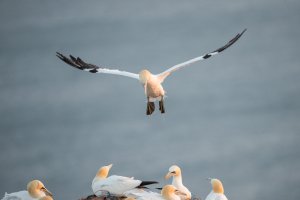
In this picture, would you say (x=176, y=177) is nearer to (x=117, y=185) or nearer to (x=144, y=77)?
(x=117, y=185)

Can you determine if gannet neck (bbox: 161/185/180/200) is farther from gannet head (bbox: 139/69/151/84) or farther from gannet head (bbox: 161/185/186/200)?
gannet head (bbox: 139/69/151/84)

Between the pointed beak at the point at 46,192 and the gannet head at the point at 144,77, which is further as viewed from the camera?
the gannet head at the point at 144,77

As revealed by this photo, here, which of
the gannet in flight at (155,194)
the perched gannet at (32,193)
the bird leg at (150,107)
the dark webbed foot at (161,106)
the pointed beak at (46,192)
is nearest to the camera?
the gannet in flight at (155,194)

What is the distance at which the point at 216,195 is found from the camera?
17375mm

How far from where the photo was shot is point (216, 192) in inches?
695

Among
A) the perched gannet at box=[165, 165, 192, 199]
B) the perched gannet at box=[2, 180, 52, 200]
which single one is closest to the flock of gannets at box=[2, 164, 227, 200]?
the perched gannet at box=[2, 180, 52, 200]

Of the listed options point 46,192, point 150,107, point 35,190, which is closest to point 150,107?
point 150,107

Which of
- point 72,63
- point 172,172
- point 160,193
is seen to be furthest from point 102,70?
point 160,193

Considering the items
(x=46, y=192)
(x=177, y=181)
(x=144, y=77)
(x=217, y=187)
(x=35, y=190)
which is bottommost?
(x=35, y=190)

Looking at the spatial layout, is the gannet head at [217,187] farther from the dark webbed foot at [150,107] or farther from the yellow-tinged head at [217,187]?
the dark webbed foot at [150,107]

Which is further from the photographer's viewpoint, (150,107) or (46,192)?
(150,107)

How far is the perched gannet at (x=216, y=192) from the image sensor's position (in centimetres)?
1723

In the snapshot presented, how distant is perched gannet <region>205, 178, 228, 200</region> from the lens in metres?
17.2

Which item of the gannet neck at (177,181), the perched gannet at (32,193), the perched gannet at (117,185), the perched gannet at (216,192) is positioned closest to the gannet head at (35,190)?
the perched gannet at (32,193)
